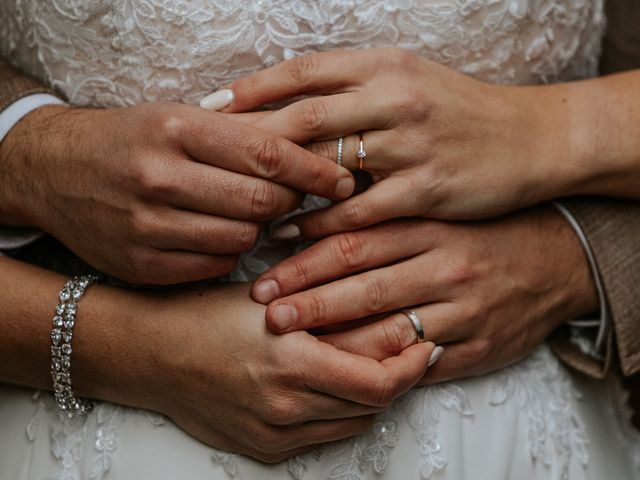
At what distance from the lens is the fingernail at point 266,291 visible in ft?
3.02

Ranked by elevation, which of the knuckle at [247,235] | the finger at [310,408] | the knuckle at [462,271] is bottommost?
the finger at [310,408]

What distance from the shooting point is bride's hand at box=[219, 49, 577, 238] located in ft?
2.94

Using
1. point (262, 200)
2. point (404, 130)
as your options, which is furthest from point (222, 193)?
point (404, 130)

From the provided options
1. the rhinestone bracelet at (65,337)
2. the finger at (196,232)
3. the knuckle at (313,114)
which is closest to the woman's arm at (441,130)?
the knuckle at (313,114)

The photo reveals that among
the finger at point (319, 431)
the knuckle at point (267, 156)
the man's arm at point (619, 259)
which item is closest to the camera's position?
the knuckle at point (267, 156)

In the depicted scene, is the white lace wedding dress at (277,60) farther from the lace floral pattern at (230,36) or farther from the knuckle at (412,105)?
the knuckle at (412,105)

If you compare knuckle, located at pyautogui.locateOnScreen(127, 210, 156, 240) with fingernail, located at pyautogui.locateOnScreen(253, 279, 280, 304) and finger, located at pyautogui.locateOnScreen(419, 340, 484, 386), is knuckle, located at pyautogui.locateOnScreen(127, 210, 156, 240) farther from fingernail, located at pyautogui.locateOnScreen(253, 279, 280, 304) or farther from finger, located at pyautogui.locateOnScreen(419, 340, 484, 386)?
finger, located at pyautogui.locateOnScreen(419, 340, 484, 386)

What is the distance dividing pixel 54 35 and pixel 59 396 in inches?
20.3

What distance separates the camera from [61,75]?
3.38ft

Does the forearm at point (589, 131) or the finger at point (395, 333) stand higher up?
the forearm at point (589, 131)

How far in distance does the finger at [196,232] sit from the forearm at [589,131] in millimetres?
456

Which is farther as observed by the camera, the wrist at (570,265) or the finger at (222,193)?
the wrist at (570,265)

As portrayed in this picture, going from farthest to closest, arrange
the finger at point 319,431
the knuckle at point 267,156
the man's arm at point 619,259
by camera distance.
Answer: the man's arm at point 619,259
the finger at point 319,431
the knuckle at point 267,156

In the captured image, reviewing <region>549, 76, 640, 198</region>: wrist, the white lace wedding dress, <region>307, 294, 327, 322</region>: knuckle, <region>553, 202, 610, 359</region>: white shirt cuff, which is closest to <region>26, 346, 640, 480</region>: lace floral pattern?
the white lace wedding dress
